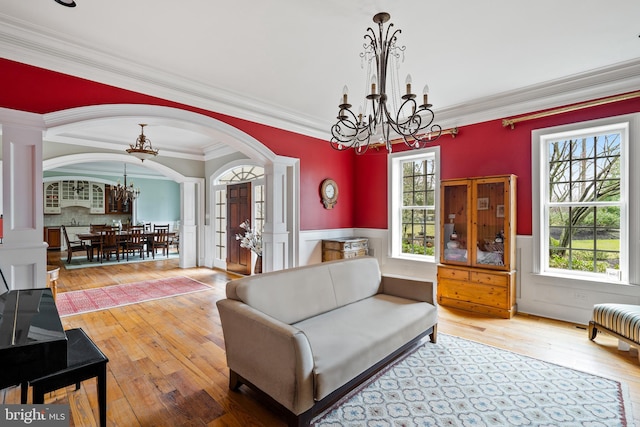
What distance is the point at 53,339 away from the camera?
1.39m

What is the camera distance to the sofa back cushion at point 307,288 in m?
2.34

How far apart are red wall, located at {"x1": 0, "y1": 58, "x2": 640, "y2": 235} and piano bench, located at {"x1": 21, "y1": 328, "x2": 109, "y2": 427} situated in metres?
2.32

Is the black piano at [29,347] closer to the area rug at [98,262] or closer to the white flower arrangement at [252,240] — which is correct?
the white flower arrangement at [252,240]

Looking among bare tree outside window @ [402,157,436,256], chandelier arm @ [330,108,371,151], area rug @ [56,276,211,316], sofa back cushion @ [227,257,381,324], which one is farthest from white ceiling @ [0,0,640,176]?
area rug @ [56,276,211,316]

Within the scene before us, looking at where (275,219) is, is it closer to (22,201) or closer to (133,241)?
(22,201)

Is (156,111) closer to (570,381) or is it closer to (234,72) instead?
(234,72)

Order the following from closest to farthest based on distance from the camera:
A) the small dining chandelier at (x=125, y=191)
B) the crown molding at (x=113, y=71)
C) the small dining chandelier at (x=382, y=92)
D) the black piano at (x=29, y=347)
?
1. the black piano at (x=29, y=347)
2. the small dining chandelier at (x=382, y=92)
3. the crown molding at (x=113, y=71)
4. the small dining chandelier at (x=125, y=191)

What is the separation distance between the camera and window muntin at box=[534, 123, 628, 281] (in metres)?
3.44

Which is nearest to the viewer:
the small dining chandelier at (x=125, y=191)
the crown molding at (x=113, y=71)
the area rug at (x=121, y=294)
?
the crown molding at (x=113, y=71)

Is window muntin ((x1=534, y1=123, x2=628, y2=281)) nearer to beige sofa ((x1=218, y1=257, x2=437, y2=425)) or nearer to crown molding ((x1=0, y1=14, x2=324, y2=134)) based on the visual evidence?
beige sofa ((x1=218, y1=257, x2=437, y2=425))

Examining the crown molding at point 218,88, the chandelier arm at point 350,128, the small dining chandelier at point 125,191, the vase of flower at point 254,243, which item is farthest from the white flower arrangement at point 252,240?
the small dining chandelier at point 125,191

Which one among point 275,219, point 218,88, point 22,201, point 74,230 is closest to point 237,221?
point 275,219

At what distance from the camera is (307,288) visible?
8.93 feet

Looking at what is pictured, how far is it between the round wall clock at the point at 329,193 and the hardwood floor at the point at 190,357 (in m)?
2.41
